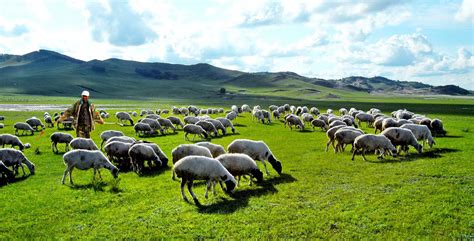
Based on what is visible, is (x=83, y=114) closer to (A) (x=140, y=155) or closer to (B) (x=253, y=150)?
(A) (x=140, y=155)

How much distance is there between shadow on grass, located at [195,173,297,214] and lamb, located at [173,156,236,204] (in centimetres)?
58

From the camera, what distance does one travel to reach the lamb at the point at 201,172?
13203 millimetres

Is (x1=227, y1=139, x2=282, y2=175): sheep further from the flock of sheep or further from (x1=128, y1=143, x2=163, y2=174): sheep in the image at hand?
(x1=128, y1=143, x2=163, y2=174): sheep

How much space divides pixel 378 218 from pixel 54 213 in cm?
1018

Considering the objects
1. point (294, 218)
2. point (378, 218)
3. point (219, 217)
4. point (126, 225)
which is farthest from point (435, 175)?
point (126, 225)

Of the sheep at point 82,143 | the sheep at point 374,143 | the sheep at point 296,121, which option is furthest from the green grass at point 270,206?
the sheep at point 296,121

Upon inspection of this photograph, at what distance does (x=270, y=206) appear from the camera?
12.2 metres

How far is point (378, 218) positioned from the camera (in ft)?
35.8

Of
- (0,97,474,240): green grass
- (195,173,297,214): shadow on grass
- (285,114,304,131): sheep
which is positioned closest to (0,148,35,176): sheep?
(0,97,474,240): green grass

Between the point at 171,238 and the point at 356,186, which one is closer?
the point at 171,238

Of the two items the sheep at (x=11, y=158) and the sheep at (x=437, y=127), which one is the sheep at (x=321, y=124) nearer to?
the sheep at (x=437, y=127)

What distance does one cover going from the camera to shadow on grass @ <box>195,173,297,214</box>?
473 inches

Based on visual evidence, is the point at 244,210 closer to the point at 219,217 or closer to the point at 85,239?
the point at 219,217

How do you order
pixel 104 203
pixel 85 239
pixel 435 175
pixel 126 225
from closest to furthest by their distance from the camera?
1. pixel 85 239
2. pixel 126 225
3. pixel 104 203
4. pixel 435 175
